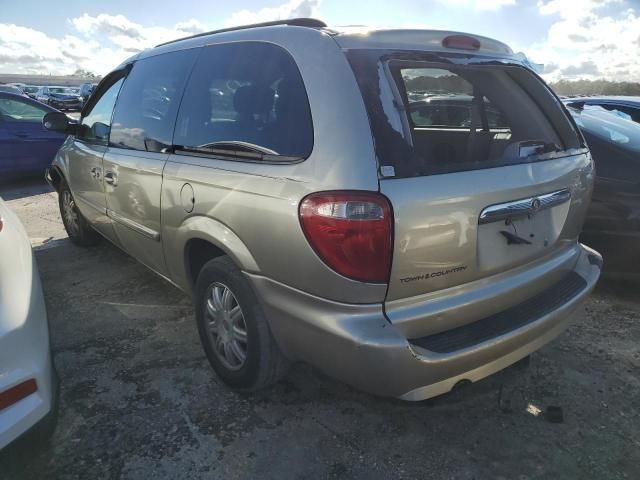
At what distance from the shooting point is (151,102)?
3070mm

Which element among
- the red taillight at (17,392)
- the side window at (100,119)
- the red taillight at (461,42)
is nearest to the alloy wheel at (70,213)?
the side window at (100,119)

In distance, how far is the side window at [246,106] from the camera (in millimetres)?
2025

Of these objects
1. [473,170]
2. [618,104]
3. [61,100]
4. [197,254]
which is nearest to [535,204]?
[473,170]

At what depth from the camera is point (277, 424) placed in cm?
236

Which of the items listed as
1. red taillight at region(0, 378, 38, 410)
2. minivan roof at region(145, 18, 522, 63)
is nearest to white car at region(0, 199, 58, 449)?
red taillight at region(0, 378, 38, 410)

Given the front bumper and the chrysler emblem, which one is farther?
the chrysler emblem

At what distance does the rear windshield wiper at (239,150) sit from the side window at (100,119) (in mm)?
1374

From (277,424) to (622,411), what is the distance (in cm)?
173

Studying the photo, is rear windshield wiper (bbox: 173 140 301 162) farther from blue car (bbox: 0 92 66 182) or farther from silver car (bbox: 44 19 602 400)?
blue car (bbox: 0 92 66 182)

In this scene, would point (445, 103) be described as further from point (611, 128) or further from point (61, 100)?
point (61, 100)

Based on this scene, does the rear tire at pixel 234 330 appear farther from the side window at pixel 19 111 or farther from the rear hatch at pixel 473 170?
the side window at pixel 19 111

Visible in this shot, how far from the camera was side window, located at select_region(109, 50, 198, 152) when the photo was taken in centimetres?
282

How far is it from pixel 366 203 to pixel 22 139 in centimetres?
805

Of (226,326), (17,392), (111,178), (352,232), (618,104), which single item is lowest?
(226,326)
